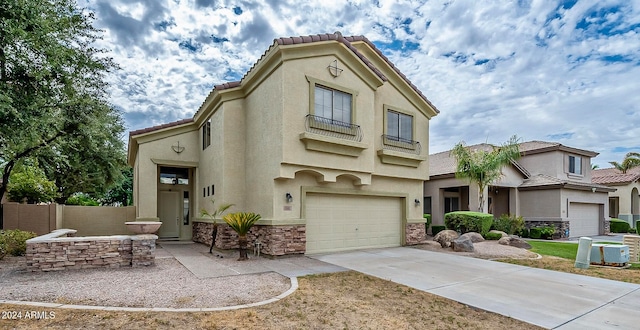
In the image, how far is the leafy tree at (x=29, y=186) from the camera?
1765 centimetres

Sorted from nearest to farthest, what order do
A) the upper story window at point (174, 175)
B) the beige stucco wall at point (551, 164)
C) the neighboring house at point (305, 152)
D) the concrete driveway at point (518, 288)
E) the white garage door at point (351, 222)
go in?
the concrete driveway at point (518, 288) → the neighboring house at point (305, 152) → the white garage door at point (351, 222) → the upper story window at point (174, 175) → the beige stucco wall at point (551, 164)

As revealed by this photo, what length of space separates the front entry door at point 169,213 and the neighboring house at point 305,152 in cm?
5

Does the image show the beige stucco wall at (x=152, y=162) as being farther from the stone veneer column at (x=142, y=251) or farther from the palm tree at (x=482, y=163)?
the palm tree at (x=482, y=163)

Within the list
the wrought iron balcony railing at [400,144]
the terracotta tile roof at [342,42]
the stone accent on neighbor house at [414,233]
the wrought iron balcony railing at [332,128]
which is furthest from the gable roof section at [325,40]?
the stone accent on neighbor house at [414,233]

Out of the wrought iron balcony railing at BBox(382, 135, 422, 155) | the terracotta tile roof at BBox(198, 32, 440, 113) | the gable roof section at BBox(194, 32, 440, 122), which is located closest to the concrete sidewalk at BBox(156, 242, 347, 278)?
the wrought iron balcony railing at BBox(382, 135, 422, 155)

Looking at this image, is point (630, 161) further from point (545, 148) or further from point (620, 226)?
point (545, 148)

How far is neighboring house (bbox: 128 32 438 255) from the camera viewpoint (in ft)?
37.8

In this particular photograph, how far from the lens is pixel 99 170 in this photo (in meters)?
19.5

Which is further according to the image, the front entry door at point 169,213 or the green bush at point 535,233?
the green bush at point 535,233

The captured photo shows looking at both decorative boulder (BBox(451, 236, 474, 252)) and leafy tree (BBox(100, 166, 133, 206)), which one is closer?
decorative boulder (BBox(451, 236, 474, 252))

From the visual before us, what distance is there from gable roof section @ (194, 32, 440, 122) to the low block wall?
6343mm

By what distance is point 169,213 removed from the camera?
17344 mm

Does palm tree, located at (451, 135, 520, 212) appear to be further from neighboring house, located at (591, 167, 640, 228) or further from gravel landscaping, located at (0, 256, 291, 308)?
neighboring house, located at (591, 167, 640, 228)

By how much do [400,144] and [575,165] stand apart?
18.1m
